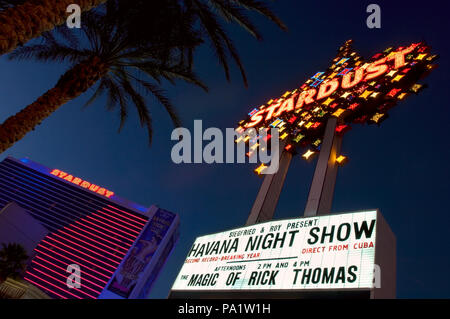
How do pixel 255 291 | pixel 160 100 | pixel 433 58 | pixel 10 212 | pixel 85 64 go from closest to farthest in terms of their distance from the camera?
pixel 255 291, pixel 85 64, pixel 433 58, pixel 160 100, pixel 10 212

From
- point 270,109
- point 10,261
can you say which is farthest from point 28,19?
point 10,261

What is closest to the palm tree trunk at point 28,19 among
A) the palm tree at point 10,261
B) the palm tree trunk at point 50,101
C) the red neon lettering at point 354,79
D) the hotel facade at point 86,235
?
the palm tree trunk at point 50,101

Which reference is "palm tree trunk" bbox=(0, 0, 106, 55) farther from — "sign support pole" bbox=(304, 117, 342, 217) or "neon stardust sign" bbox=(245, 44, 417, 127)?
"neon stardust sign" bbox=(245, 44, 417, 127)

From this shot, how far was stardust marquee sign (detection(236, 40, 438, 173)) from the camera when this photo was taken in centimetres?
977

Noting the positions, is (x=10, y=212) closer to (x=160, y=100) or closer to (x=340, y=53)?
(x=160, y=100)

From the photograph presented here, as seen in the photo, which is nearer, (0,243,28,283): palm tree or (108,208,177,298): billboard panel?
(0,243,28,283): palm tree

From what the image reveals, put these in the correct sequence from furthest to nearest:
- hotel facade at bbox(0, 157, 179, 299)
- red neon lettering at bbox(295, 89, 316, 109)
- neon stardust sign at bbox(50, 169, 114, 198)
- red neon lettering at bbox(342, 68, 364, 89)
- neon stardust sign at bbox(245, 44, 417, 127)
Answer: neon stardust sign at bbox(50, 169, 114, 198)
hotel facade at bbox(0, 157, 179, 299)
red neon lettering at bbox(295, 89, 316, 109)
red neon lettering at bbox(342, 68, 364, 89)
neon stardust sign at bbox(245, 44, 417, 127)

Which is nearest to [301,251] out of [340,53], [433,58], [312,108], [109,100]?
[312,108]

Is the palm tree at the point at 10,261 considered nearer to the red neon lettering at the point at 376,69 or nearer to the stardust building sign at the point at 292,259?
the stardust building sign at the point at 292,259

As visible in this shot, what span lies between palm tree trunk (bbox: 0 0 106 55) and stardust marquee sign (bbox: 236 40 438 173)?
8.42 meters

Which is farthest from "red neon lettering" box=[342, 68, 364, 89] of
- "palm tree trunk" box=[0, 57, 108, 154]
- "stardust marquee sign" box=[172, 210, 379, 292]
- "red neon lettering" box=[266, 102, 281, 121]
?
"palm tree trunk" box=[0, 57, 108, 154]

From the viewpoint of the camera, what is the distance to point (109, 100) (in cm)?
1223

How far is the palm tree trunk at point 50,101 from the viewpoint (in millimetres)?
6703
